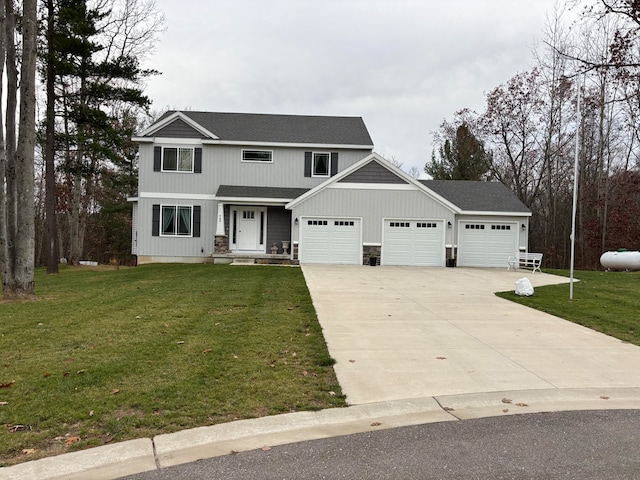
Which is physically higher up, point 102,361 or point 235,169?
point 235,169

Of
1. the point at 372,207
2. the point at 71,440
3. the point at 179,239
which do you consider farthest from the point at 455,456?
the point at 179,239

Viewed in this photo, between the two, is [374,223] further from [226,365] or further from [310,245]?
[226,365]

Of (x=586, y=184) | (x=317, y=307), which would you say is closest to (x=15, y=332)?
(x=317, y=307)

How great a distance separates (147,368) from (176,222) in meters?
17.5

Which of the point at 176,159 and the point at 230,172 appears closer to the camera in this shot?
the point at 176,159

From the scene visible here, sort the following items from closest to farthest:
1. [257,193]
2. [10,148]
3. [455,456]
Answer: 1. [455,456]
2. [10,148]
3. [257,193]

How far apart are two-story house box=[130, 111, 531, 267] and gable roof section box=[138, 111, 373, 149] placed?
3.2 inches

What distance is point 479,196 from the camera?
918 inches

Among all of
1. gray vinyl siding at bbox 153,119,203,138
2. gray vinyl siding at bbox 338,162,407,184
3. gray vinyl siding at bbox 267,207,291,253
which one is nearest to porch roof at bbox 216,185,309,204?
gray vinyl siding at bbox 267,207,291,253

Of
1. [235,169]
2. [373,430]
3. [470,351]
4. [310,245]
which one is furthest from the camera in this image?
[235,169]

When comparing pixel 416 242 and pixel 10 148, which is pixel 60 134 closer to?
pixel 10 148

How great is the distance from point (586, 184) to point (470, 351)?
3117 centimetres

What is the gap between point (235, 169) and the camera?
74.9 feet

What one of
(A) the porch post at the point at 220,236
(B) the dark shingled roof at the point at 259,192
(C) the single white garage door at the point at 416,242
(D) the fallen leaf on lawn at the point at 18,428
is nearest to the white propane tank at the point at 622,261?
(C) the single white garage door at the point at 416,242
